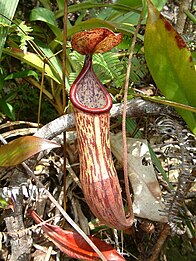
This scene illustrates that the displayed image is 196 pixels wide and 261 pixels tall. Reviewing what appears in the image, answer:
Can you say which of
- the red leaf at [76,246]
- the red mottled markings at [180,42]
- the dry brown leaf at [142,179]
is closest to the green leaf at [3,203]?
the red leaf at [76,246]

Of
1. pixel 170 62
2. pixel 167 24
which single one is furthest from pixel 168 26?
pixel 170 62

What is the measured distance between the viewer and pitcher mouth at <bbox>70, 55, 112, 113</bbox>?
1204 millimetres

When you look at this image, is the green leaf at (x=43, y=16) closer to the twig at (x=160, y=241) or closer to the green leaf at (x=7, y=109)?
the green leaf at (x=7, y=109)

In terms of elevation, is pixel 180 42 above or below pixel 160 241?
above

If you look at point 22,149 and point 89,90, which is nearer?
point 22,149

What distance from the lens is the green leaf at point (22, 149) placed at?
1.09 meters

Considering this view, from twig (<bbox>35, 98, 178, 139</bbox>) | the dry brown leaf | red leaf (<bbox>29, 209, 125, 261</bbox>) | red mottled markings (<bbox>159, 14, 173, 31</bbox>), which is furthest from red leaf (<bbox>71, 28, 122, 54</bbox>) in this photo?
red leaf (<bbox>29, 209, 125, 261</bbox>)

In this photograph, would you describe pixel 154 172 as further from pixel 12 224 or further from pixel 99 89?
pixel 12 224

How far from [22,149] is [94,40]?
13.9 inches

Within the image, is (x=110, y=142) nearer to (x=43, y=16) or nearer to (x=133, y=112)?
(x=133, y=112)

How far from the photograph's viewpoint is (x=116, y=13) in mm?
1688

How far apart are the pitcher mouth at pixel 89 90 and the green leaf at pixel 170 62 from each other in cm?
16

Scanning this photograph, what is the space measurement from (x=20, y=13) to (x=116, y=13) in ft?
1.50

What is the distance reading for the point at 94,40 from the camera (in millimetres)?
1127
